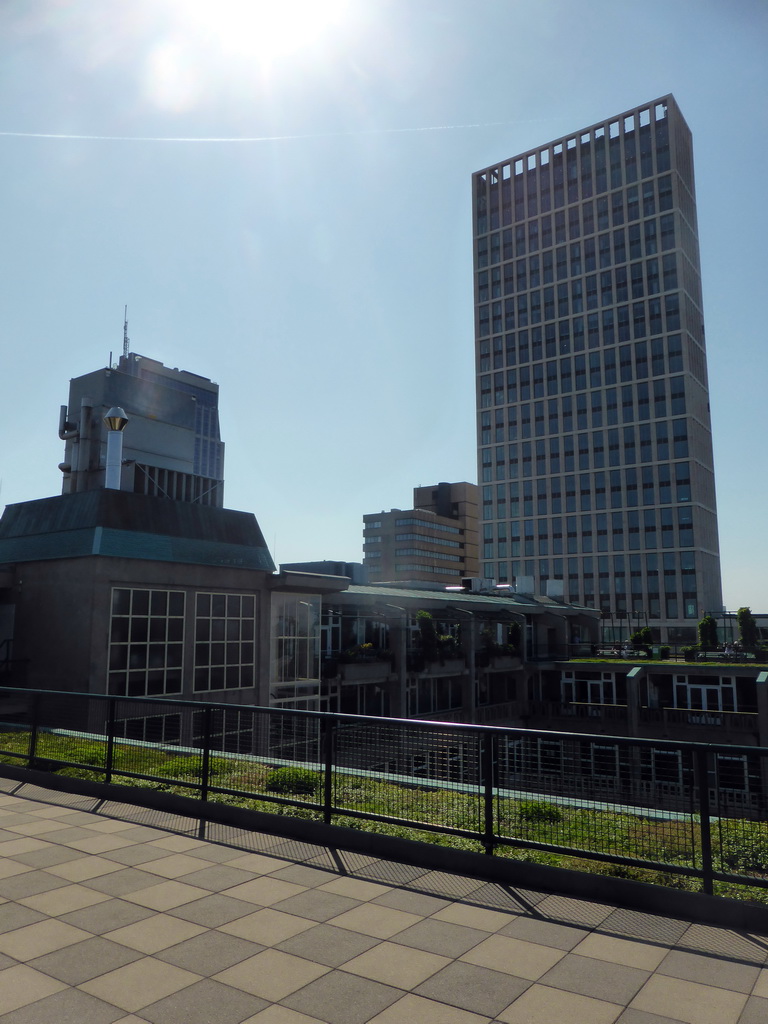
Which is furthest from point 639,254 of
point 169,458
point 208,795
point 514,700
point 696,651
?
point 208,795

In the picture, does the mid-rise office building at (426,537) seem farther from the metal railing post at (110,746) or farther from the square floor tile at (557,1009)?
the square floor tile at (557,1009)

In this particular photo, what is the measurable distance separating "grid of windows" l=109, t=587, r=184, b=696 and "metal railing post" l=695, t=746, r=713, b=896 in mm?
20006

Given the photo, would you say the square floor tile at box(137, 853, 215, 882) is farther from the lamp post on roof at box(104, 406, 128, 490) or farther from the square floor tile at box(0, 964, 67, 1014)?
the lamp post on roof at box(104, 406, 128, 490)

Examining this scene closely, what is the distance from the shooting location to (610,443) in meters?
100

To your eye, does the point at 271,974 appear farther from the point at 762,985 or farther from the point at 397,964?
the point at 762,985

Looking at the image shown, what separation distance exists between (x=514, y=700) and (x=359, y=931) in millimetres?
46118

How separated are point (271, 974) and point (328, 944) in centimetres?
57

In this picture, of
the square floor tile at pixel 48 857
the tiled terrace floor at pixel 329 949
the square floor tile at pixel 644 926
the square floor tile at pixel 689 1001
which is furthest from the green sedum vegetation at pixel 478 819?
the square floor tile at pixel 48 857

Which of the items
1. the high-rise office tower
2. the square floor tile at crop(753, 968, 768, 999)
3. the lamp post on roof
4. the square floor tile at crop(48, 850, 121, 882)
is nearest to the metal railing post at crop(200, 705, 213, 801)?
the square floor tile at crop(48, 850, 121, 882)

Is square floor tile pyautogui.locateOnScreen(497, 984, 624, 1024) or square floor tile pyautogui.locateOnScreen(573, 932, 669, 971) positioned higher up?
square floor tile pyautogui.locateOnScreen(497, 984, 624, 1024)

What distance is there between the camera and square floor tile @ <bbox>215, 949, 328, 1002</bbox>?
4312mm

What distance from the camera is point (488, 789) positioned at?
6.76m

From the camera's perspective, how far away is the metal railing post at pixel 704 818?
18.5 feet

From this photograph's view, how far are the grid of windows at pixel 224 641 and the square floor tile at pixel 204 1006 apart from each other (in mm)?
21389
